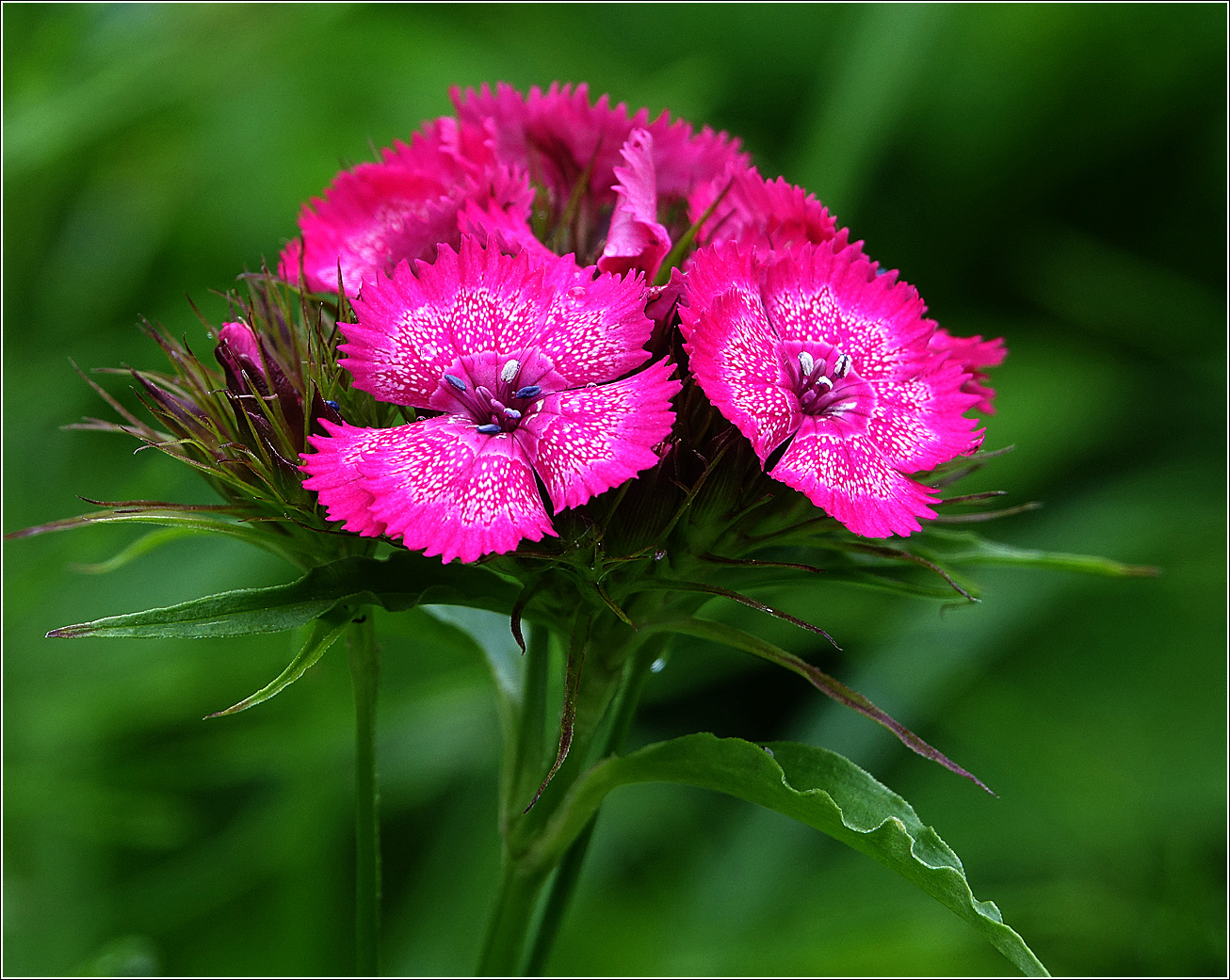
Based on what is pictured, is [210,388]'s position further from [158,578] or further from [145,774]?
[145,774]

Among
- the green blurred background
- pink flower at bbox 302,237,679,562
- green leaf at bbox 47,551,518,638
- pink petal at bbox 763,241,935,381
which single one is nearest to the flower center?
pink flower at bbox 302,237,679,562

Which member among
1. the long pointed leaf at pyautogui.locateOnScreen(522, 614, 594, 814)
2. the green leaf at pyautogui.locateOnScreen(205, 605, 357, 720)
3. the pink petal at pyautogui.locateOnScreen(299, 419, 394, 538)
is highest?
the pink petal at pyautogui.locateOnScreen(299, 419, 394, 538)

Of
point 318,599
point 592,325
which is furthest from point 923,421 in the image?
point 318,599

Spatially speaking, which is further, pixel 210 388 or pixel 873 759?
pixel 873 759

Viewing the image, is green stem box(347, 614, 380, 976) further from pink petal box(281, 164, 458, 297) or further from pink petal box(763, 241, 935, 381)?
pink petal box(763, 241, 935, 381)

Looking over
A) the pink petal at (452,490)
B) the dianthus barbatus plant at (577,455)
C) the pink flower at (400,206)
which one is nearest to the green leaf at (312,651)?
the dianthus barbatus plant at (577,455)

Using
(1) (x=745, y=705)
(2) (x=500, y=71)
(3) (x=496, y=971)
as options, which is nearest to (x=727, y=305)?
(3) (x=496, y=971)
